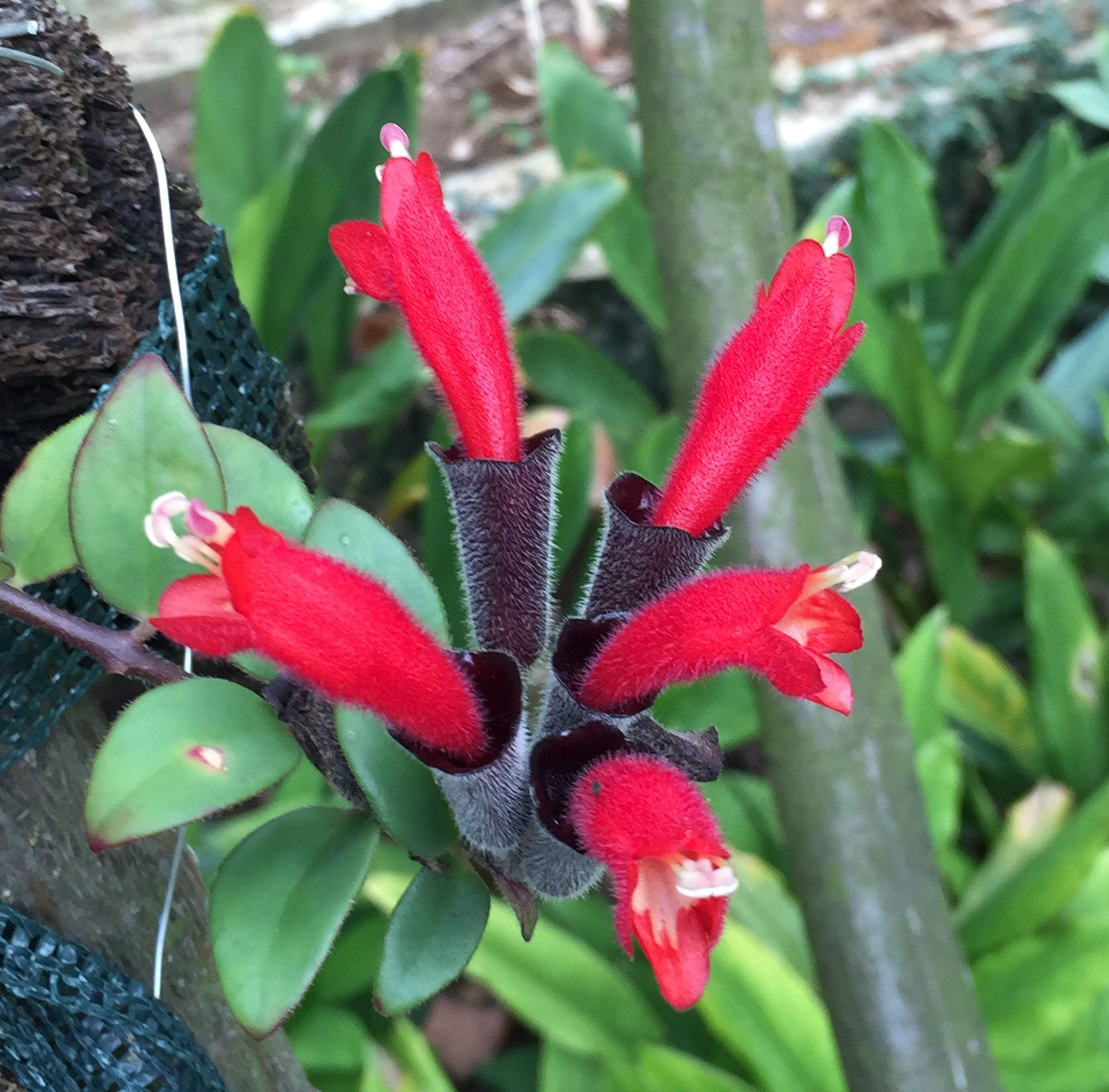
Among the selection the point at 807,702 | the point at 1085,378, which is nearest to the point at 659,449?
the point at 807,702

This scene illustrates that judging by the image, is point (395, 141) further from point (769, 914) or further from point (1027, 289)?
point (1027, 289)

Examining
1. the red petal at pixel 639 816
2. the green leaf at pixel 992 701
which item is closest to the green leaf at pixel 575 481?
the green leaf at pixel 992 701

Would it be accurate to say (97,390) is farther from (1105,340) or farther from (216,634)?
(1105,340)

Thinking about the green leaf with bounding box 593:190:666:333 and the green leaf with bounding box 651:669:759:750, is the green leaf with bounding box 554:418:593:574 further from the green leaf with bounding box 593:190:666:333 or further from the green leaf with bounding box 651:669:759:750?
the green leaf with bounding box 593:190:666:333

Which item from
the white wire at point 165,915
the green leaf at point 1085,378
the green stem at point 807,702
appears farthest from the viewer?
the green leaf at point 1085,378

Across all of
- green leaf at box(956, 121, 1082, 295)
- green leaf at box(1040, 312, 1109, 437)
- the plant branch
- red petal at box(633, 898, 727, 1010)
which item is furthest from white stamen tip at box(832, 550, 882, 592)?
green leaf at box(1040, 312, 1109, 437)

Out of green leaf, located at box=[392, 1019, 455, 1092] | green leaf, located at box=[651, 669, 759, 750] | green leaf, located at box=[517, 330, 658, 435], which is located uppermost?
green leaf, located at box=[517, 330, 658, 435]

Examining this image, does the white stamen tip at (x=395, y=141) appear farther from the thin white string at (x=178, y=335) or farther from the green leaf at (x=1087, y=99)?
the green leaf at (x=1087, y=99)
